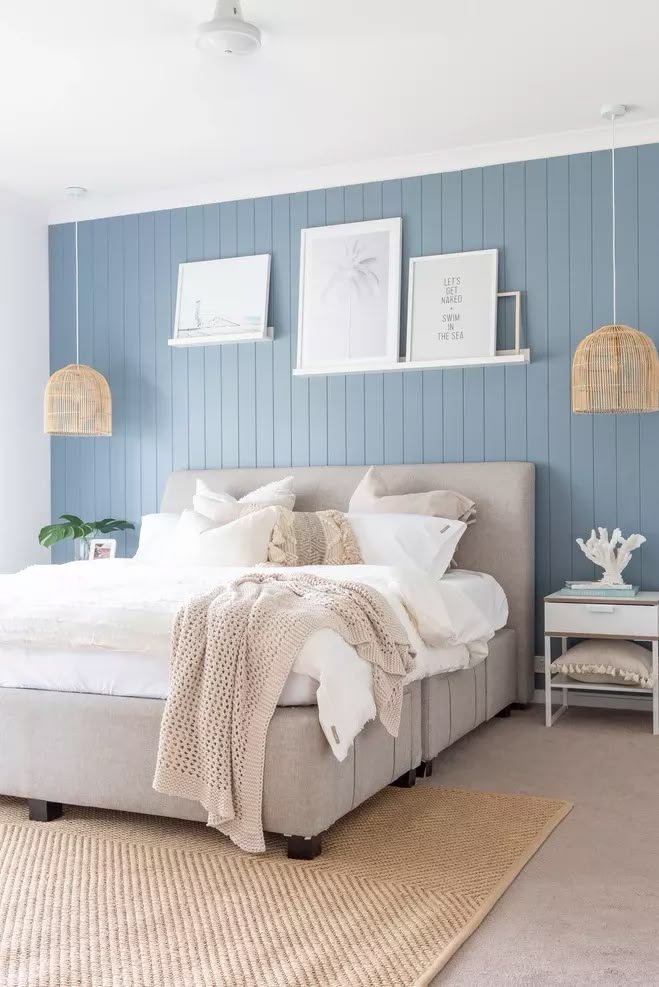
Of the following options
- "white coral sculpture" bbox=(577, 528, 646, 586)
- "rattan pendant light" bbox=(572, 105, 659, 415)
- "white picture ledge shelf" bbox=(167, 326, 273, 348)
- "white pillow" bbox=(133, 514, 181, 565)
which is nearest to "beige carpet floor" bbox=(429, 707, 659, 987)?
"white coral sculpture" bbox=(577, 528, 646, 586)

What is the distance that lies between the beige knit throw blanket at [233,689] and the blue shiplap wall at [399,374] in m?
2.20

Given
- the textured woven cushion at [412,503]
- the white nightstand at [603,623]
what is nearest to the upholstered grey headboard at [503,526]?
the textured woven cushion at [412,503]

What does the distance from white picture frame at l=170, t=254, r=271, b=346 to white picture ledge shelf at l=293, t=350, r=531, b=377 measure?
39 centimetres

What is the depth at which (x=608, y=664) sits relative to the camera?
4.26 m

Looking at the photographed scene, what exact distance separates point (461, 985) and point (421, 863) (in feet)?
2.17

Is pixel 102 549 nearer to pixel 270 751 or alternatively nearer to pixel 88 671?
pixel 88 671

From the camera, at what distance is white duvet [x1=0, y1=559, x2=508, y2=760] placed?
2.77 meters

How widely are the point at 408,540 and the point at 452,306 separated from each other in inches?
52.6

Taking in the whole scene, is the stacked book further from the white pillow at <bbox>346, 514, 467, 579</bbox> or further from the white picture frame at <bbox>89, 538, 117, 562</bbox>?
the white picture frame at <bbox>89, 538, 117, 562</bbox>

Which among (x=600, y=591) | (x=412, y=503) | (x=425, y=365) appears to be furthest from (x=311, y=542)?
(x=600, y=591)

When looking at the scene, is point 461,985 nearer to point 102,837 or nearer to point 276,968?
point 276,968

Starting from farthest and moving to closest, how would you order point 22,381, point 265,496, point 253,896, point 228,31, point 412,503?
point 22,381
point 265,496
point 412,503
point 228,31
point 253,896

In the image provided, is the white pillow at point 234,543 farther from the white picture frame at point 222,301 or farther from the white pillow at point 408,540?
the white picture frame at point 222,301

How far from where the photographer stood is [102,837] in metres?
2.98
